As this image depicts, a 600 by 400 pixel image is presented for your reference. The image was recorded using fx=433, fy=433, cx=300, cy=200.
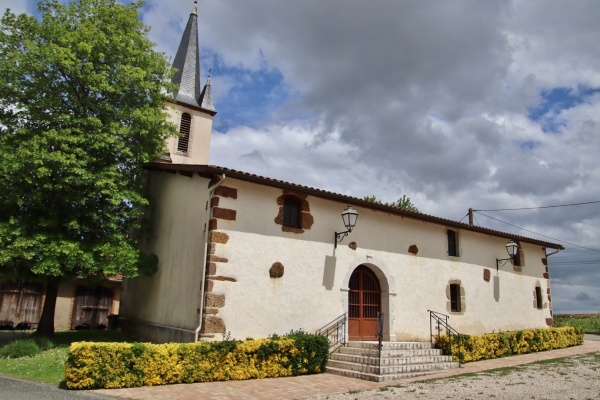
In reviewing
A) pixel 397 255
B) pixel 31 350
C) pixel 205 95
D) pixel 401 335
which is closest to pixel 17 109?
pixel 31 350

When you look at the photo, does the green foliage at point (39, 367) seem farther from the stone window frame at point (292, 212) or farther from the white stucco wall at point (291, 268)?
the stone window frame at point (292, 212)

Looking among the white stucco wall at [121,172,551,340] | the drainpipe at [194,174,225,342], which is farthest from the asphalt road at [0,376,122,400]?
the white stucco wall at [121,172,551,340]

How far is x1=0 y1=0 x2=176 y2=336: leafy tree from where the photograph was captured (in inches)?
442

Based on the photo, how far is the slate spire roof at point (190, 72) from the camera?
21.5m

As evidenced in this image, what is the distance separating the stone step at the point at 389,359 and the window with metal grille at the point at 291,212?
366 centimetres

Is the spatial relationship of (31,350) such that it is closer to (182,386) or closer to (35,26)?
(182,386)

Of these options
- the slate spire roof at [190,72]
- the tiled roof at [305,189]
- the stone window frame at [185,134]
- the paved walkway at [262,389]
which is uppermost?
the slate spire roof at [190,72]

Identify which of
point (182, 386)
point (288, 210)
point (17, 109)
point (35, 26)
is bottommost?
point (182, 386)

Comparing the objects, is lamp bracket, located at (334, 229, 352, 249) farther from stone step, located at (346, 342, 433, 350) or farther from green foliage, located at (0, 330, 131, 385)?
green foliage, located at (0, 330, 131, 385)

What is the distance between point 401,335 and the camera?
535 inches

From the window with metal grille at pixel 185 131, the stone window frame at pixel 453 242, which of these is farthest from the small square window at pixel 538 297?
the window with metal grille at pixel 185 131

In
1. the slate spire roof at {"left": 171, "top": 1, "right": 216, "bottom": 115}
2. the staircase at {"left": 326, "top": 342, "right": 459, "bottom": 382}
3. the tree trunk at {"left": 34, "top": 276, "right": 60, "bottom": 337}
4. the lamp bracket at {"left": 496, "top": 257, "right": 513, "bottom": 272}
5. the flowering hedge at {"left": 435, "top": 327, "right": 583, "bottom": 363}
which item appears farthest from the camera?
the slate spire roof at {"left": 171, "top": 1, "right": 216, "bottom": 115}

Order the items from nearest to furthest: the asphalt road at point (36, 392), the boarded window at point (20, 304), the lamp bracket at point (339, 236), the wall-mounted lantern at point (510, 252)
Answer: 1. the asphalt road at point (36, 392)
2. the lamp bracket at point (339, 236)
3. the wall-mounted lantern at point (510, 252)
4. the boarded window at point (20, 304)

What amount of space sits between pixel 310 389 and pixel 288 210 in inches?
198
